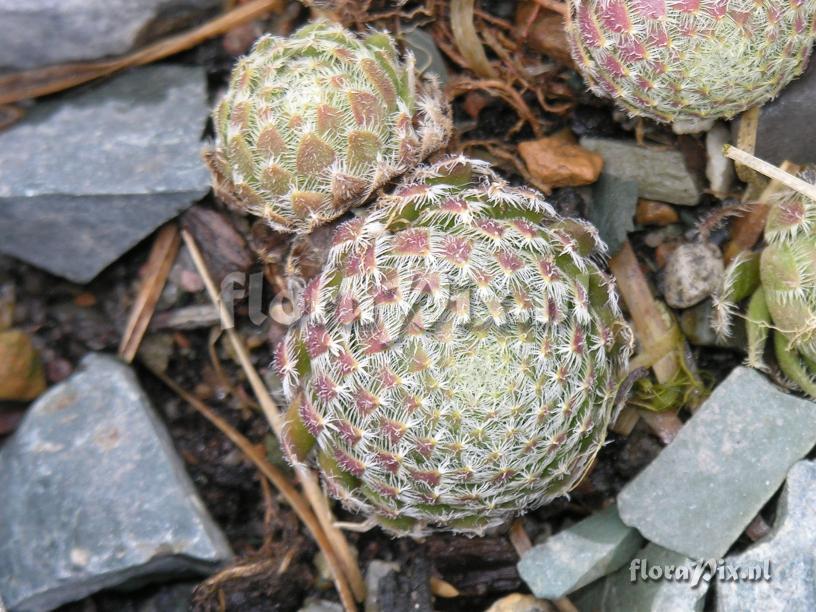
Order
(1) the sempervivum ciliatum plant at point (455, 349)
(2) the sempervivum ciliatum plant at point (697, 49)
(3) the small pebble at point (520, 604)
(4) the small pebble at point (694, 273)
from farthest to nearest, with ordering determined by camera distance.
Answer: (4) the small pebble at point (694, 273) < (3) the small pebble at point (520, 604) < (2) the sempervivum ciliatum plant at point (697, 49) < (1) the sempervivum ciliatum plant at point (455, 349)

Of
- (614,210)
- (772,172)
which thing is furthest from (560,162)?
(772,172)

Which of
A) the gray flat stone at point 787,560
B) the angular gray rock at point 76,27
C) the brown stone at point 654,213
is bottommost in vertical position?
the gray flat stone at point 787,560

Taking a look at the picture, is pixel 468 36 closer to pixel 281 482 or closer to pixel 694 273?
pixel 694 273

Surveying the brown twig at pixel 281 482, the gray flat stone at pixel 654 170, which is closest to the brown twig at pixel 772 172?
the gray flat stone at pixel 654 170

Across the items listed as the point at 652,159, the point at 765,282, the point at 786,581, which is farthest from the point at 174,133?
the point at 786,581

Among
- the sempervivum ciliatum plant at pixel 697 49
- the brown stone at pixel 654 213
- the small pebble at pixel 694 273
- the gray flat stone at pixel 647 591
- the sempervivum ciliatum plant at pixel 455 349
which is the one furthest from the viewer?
the brown stone at pixel 654 213

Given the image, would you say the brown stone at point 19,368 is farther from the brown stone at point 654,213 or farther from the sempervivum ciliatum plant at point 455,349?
the brown stone at point 654,213
